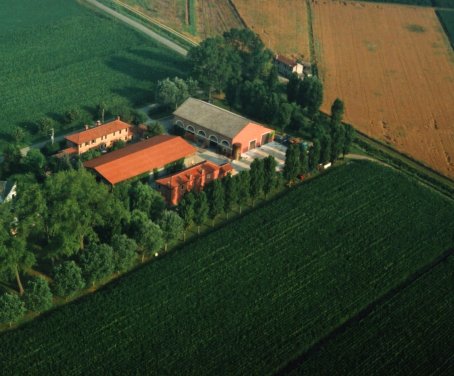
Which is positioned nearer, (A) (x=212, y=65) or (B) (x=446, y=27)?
(A) (x=212, y=65)

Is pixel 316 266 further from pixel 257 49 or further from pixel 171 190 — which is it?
pixel 257 49

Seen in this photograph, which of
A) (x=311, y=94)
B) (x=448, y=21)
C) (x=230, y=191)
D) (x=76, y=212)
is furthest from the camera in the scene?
(x=448, y=21)

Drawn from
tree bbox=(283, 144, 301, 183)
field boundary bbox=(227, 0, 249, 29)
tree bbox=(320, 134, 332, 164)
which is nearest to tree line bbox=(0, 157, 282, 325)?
tree bbox=(283, 144, 301, 183)

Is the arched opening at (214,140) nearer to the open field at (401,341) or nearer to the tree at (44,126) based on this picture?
the tree at (44,126)

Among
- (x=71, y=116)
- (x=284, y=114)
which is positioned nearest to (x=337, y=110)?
(x=284, y=114)

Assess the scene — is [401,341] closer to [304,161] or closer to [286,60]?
[304,161]

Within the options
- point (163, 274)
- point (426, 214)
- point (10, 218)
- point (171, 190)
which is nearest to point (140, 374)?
point (163, 274)

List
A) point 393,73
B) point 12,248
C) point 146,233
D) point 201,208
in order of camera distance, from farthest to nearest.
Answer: point 393,73, point 201,208, point 146,233, point 12,248
